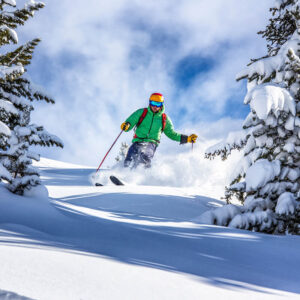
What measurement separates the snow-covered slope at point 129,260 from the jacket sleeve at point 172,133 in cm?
808

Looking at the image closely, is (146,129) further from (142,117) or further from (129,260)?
(129,260)

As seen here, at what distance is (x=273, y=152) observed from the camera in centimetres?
611

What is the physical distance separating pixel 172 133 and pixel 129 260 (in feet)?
33.9

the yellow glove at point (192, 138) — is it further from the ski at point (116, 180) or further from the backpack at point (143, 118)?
the ski at point (116, 180)

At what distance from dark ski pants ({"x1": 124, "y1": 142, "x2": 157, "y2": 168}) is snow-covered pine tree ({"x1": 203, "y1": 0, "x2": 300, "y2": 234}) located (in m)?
4.80

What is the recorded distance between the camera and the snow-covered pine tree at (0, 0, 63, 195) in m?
4.46

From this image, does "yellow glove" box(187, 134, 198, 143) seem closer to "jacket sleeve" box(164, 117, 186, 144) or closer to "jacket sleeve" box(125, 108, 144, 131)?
"jacket sleeve" box(164, 117, 186, 144)

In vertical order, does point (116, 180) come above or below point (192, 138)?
below

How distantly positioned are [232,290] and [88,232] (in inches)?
69.3

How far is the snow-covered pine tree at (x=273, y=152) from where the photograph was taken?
525 cm

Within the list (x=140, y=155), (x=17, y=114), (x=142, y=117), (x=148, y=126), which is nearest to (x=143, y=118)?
(x=142, y=117)

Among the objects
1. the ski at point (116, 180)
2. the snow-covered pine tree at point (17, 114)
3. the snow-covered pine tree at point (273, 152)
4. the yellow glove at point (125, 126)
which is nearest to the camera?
the snow-covered pine tree at point (17, 114)

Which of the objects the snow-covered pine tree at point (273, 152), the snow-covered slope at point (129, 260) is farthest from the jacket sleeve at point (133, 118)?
the snow-covered slope at point (129, 260)

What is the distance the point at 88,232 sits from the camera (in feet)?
10.2
